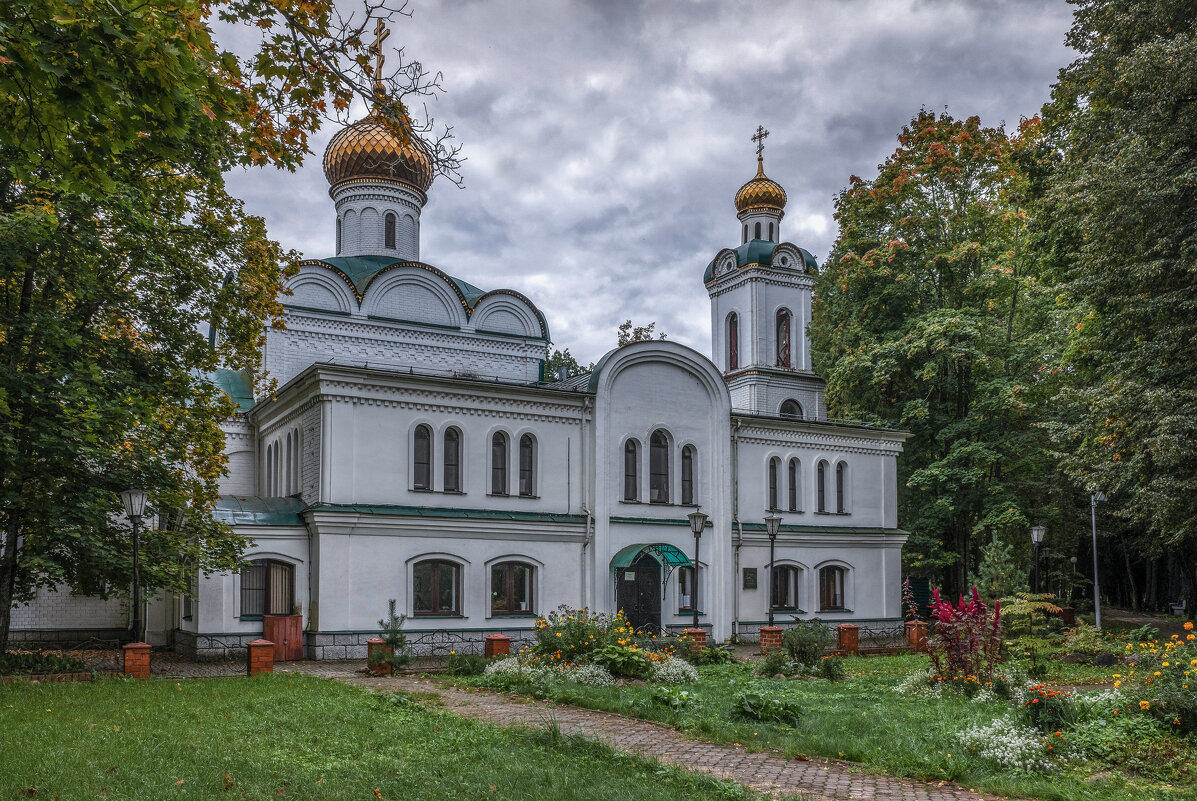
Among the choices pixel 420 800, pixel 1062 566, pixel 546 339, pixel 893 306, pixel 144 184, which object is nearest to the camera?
pixel 420 800

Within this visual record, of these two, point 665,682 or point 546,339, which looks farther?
point 546,339

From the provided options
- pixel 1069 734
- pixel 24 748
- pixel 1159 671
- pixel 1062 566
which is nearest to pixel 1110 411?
pixel 1159 671

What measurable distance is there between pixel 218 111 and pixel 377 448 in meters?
15.2

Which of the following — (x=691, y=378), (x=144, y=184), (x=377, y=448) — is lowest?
(x=377, y=448)

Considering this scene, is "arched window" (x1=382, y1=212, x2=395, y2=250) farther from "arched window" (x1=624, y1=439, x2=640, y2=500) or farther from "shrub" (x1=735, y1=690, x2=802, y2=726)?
"shrub" (x1=735, y1=690, x2=802, y2=726)

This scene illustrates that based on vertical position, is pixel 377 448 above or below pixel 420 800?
above

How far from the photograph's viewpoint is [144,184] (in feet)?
49.3

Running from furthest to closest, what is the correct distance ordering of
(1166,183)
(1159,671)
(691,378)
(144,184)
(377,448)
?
(691,378) → (377,448) → (1166,183) → (144,184) → (1159,671)

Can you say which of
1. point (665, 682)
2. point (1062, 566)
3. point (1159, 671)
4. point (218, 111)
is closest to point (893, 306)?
point (1062, 566)

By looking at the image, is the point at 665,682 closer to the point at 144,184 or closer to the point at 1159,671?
the point at 1159,671

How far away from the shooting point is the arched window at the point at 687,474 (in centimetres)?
2695

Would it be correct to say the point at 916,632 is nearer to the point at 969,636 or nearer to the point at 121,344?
the point at 969,636

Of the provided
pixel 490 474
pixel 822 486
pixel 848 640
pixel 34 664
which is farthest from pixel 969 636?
pixel 822 486

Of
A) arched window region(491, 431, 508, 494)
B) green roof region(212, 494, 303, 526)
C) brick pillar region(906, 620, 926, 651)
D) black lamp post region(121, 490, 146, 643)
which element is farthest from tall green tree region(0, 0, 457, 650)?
brick pillar region(906, 620, 926, 651)
